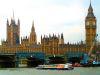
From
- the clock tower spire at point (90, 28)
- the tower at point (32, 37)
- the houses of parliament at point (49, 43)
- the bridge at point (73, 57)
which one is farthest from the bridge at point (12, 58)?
the clock tower spire at point (90, 28)

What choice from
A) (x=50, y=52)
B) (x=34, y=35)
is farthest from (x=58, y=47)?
(x=34, y=35)

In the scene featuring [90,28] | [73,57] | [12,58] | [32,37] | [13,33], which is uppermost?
[90,28]

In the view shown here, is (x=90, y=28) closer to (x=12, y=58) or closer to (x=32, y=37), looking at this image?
(x=32, y=37)

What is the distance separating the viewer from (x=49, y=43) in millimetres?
149250

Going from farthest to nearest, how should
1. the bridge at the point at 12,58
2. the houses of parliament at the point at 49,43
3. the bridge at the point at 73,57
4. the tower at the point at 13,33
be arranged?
the tower at the point at 13,33
the houses of parliament at the point at 49,43
the bridge at the point at 73,57
the bridge at the point at 12,58

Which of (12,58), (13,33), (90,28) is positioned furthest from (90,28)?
(12,58)

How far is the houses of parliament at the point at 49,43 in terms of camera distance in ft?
488

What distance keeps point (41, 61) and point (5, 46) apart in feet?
136

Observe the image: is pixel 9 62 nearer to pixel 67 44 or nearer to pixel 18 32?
pixel 67 44

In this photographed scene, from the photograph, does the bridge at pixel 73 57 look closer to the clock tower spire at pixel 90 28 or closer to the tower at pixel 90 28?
the clock tower spire at pixel 90 28

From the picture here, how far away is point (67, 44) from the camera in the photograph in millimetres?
152250

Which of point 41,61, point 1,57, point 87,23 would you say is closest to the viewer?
point 1,57

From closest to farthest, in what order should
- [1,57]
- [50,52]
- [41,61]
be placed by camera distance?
[1,57], [41,61], [50,52]

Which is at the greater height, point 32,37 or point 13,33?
point 13,33
